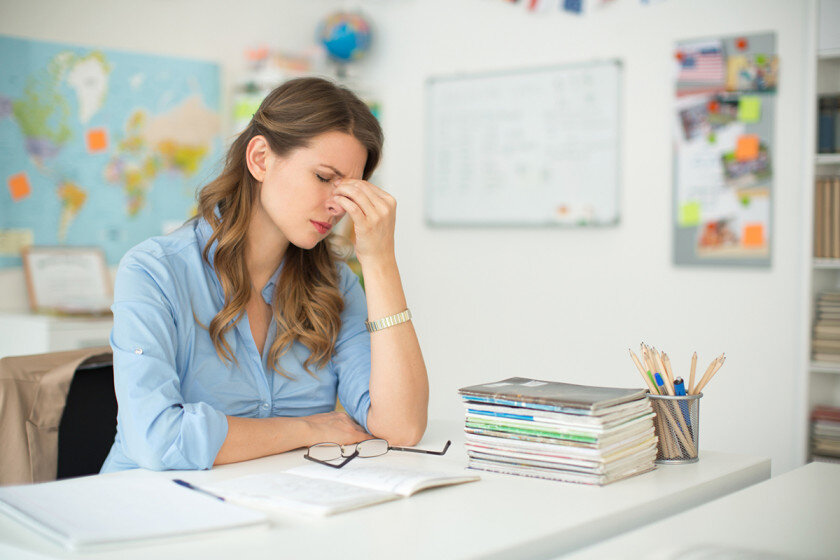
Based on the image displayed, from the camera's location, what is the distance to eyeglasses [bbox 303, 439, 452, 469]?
1400mm

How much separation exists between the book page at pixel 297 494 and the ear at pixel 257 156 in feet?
2.21

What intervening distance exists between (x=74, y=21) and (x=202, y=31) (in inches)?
22.9

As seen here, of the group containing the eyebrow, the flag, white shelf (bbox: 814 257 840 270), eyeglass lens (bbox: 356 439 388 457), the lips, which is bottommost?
eyeglass lens (bbox: 356 439 388 457)

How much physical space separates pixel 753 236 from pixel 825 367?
0.60 metres

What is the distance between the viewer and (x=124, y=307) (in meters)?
1.44

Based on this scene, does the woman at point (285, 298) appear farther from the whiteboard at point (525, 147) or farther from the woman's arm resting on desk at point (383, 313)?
the whiteboard at point (525, 147)

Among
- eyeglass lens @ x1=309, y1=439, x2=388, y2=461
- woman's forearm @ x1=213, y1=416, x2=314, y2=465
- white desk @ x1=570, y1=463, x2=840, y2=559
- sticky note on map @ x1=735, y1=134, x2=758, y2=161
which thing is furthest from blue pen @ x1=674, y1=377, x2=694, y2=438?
sticky note on map @ x1=735, y1=134, x2=758, y2=161

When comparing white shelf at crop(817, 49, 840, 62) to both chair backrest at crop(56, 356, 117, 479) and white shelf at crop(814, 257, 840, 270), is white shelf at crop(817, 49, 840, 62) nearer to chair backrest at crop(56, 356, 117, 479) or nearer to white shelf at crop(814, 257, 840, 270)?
white shelf at crop(814, 257, 840, 270)

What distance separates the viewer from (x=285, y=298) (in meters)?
1.72

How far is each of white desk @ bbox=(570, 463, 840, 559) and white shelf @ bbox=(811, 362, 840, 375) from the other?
1.86 m

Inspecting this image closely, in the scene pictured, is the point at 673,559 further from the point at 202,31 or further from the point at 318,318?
the point at 202,31

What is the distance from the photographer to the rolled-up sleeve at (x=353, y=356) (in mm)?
1671

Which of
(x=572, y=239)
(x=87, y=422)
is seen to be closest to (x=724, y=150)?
(x=572, y=239)

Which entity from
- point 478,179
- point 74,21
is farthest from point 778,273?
point 74,21
